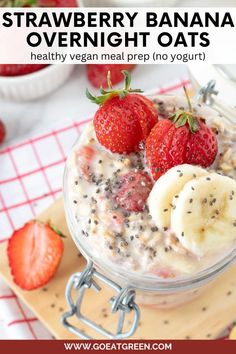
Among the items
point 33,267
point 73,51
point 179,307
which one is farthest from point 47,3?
point 179,307

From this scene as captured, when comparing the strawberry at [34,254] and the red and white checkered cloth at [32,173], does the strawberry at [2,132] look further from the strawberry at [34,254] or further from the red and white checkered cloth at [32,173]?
the strawberry at [34,254]

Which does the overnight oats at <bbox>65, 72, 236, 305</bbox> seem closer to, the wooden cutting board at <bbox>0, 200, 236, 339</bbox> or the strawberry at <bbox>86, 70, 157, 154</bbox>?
the strawberry at <bbox>86, 70, 157, 154</bbox>

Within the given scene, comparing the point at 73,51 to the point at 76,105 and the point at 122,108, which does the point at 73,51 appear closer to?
the point at 76,105

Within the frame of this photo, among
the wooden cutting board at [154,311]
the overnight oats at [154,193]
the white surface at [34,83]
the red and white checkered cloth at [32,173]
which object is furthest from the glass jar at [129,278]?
the white surface at [34,83]

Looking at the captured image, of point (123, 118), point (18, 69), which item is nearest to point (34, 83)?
point (18, 69)
